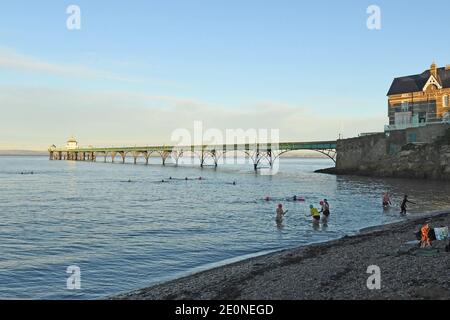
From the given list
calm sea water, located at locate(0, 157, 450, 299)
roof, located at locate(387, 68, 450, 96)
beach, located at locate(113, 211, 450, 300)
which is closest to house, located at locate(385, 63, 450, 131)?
roof, located at locate(387, 68, 450, 96)

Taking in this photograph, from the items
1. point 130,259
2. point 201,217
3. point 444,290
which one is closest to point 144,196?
point 201,217

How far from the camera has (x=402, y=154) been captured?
66.5m

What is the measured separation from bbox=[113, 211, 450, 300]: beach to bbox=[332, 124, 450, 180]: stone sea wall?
48505 mm

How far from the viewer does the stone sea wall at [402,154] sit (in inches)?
2371

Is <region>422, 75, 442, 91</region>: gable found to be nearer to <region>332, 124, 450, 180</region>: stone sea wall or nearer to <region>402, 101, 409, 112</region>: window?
<region>402, 101, 409, 112</region>: window

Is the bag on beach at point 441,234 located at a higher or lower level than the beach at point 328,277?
higher

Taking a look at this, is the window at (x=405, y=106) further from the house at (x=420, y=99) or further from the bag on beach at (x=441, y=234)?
the bag on beach at (x=441, y=234)

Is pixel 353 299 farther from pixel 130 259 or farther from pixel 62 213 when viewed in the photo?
pixel 62 213

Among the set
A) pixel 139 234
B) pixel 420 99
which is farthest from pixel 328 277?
pixel 420 99

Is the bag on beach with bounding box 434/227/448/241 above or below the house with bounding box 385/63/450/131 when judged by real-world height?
below

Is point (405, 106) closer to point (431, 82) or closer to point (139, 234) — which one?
point (431, 82)

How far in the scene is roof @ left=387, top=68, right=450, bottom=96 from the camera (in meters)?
71.2

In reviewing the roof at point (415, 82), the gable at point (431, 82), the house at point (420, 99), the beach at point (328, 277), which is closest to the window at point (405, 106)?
the house at point (420, 99)

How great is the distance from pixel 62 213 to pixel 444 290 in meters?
30.5
